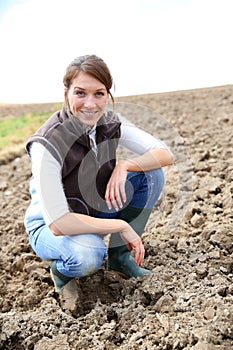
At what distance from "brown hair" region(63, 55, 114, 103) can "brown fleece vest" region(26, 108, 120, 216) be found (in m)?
0.17

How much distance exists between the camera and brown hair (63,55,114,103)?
2.12 m

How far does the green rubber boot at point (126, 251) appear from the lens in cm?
251

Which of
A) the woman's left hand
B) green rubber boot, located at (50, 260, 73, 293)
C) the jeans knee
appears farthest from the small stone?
green rubber boot, located at (50, 260, 73, 293)

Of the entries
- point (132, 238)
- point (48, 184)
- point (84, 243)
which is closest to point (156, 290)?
point (132, 238)

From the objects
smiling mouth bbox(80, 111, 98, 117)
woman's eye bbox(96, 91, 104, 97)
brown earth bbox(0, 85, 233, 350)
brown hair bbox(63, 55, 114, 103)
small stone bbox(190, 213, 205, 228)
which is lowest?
brown earth bbox(0, 85, 233, 350)

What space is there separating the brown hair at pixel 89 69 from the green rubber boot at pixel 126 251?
72cm

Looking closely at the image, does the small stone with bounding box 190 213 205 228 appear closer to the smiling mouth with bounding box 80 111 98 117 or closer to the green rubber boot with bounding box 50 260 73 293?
the green rubber boot with bounding box 50 260 73 293

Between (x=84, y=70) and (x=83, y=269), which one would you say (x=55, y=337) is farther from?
(x=84, y=70)

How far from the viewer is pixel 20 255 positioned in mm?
3055

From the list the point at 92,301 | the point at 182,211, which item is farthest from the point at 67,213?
the point at 182,211

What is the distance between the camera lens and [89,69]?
6.93 ft

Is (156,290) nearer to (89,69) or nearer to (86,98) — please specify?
(86,98)

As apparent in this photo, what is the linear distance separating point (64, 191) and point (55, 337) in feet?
2.09

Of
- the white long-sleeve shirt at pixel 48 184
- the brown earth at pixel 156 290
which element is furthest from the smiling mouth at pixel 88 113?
the brown earth at pixel 156 290
